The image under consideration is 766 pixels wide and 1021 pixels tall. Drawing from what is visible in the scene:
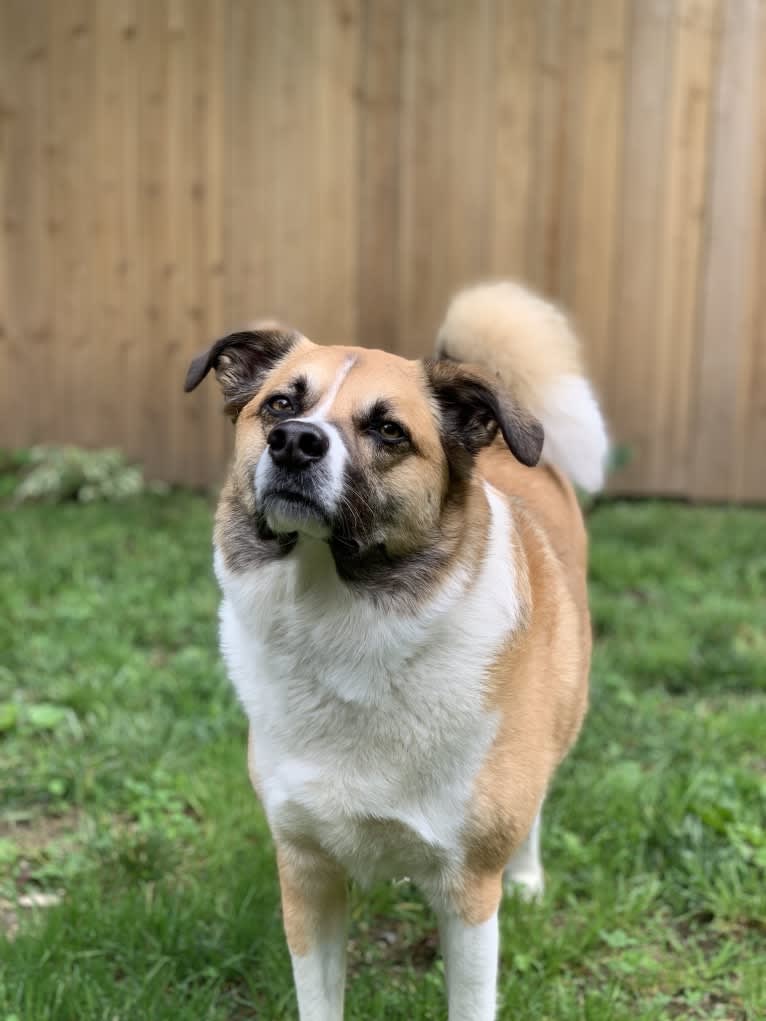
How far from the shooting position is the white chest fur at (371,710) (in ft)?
5.86

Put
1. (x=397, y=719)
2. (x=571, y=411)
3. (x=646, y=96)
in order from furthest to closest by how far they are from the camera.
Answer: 1. (x=646, y=96)
2. (x=571, y=411)
3. (x=397, y=719)

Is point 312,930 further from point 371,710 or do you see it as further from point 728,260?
point 728,260

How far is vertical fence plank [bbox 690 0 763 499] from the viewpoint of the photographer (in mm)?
5621

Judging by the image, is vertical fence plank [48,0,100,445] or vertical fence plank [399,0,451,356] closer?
vertical fence plank [399,0,451,356]

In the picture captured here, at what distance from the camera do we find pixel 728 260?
19.0 ft

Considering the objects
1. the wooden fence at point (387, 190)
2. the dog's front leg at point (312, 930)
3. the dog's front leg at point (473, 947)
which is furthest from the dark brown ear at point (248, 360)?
the wooden fence at point (387, 190)

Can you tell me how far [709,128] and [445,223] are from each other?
1.52 meters

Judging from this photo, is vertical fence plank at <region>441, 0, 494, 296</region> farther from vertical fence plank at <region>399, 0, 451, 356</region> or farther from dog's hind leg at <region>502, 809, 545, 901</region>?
dog's hind leg at <region>502, 809, 545, 901</region>

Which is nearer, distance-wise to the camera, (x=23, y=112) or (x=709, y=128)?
(x=709, y=128)

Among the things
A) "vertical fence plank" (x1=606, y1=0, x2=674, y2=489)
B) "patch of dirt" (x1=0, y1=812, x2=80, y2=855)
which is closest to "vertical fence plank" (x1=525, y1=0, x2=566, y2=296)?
"vertical fence plank" (x1=606, y1=0, x2=674, y2=489)

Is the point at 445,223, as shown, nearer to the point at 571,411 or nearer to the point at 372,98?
the point at 372,98

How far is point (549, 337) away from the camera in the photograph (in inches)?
98.3

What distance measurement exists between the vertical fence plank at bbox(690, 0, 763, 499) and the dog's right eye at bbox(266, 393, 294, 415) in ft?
14.8

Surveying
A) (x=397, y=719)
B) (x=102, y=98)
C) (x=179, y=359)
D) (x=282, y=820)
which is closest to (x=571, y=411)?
(x=397, y=719)
